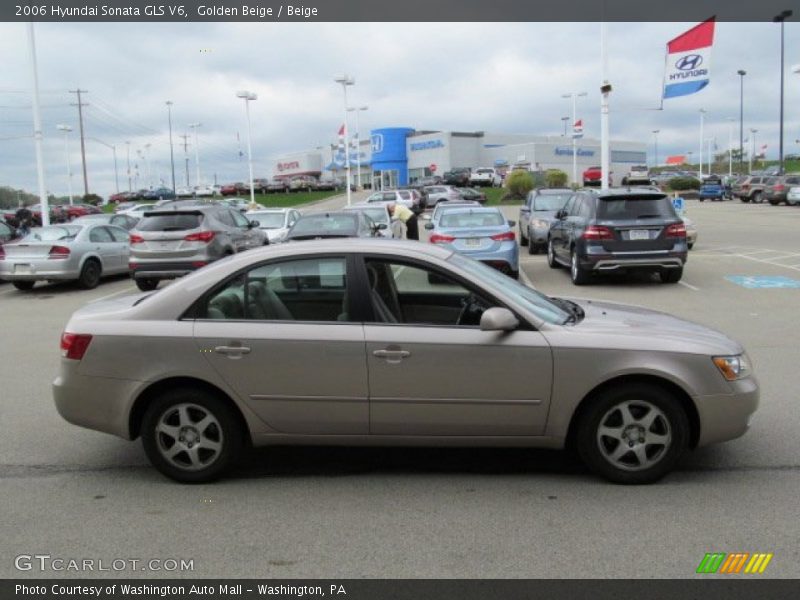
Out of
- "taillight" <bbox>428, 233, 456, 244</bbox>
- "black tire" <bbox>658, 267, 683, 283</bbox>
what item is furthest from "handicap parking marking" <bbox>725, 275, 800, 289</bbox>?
"taillight" <bbox>428, 233, 456, 244</bbox>

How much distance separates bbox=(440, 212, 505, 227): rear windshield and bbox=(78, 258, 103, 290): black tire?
788 cm

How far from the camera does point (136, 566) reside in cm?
360

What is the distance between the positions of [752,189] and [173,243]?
45774 mm

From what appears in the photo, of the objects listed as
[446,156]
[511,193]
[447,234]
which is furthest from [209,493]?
[446,156]

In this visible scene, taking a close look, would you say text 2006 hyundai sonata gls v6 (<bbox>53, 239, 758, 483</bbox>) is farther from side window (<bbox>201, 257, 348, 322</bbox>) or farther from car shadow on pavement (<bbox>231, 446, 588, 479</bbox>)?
car shadow on pavement (<bbox>231, 446, 588, 479</bbox>)

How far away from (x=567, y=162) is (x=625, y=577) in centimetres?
9166

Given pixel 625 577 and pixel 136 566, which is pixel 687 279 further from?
pixel 136 566

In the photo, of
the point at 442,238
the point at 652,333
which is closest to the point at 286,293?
the point at 652,333

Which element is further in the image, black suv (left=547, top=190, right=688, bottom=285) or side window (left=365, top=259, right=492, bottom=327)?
black suv (left=547, top=190, right=688, bottom=285)

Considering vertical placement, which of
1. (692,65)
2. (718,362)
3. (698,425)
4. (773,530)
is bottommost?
(773,530)

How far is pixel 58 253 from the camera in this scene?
1516 cm

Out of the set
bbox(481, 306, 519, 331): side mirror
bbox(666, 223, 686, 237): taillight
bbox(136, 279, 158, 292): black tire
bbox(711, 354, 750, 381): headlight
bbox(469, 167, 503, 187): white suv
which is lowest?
bbox(136, 279, 158, 292): black tire

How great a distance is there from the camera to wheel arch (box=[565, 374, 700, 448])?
439cm

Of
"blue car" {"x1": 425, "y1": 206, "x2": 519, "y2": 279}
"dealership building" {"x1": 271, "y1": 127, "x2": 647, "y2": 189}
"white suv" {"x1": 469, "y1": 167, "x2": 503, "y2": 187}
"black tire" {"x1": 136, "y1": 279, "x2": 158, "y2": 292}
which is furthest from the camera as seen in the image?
"dealership building" {"x1": 271, "y1": 127, "x2": 647, "y2": 189}
